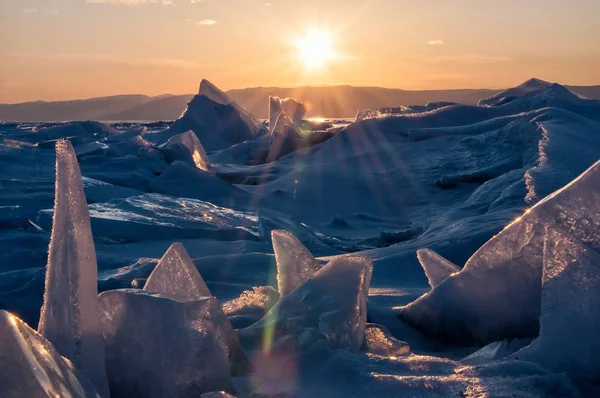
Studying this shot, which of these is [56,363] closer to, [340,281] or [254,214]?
[340,281]

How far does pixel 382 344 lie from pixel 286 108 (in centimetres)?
1508

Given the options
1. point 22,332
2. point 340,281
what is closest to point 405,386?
point 340,281

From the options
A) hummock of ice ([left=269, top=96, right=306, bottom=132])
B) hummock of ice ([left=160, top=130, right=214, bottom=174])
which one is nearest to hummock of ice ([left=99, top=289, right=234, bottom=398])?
hummock of ice ([left=160, top=130, right=214, bottom=174])

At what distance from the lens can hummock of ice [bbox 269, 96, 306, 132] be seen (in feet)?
50.0

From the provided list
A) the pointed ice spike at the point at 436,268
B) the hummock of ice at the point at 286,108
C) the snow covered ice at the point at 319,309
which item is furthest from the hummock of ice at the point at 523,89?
the pointed ice spike at the point at 436,268

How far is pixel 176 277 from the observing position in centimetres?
158

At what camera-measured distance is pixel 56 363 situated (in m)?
1.08

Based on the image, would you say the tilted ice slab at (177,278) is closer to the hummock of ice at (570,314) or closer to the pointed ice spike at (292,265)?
the pointed ice spike at (292,265)

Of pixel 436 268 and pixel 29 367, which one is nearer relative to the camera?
pixel 29 367

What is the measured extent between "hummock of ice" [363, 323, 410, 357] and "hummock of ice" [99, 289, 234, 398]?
0.47 metres

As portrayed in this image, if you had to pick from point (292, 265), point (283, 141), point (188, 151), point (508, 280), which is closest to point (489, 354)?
point (508, 280)

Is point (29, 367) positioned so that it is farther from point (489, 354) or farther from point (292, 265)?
point (489, 354)

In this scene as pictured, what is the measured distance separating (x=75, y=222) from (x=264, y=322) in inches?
22.3

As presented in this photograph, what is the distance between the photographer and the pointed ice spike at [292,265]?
189cm
